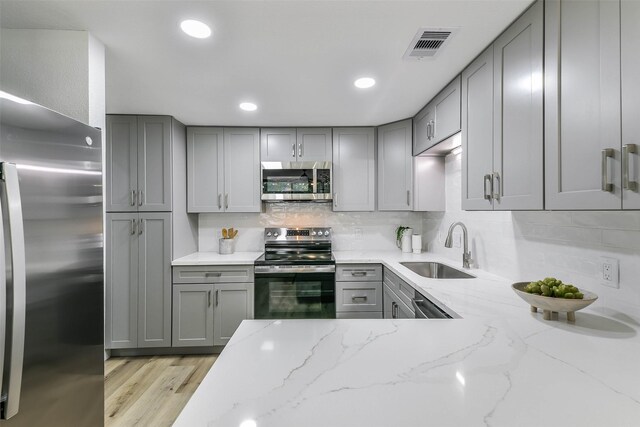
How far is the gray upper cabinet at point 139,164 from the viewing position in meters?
2.86

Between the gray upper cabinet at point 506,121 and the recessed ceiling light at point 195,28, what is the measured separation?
1452mm

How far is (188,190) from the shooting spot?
319cm

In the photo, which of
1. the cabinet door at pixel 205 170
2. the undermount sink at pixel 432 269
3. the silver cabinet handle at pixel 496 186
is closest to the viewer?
the silver cabinet handle at pixel 496 186

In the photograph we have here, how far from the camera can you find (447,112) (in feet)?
7.06

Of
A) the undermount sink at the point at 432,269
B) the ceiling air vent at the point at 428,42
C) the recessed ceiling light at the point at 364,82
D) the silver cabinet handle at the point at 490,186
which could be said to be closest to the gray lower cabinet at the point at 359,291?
the undermount sink at the point at 432,269

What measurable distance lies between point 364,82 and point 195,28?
1.10 metres

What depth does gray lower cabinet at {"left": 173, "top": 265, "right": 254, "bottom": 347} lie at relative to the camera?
114 inches

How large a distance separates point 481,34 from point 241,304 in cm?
272

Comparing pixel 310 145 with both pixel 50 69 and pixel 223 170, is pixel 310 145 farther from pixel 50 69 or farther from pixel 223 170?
pixel 50 69

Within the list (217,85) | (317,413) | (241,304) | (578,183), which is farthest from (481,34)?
(241,304)

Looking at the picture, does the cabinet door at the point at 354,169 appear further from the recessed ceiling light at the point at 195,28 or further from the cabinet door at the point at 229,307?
the recessed ceiling light at the point at 195,28

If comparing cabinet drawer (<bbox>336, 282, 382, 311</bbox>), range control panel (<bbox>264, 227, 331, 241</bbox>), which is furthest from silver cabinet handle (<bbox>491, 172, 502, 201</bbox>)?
range control panel (<bbox>264, 227, 331, 241</bbox>)

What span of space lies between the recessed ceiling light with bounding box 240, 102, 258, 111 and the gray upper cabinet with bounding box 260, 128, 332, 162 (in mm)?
570

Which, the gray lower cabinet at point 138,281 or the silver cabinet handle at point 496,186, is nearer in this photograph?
the silver cabinet handle at point 496,186
